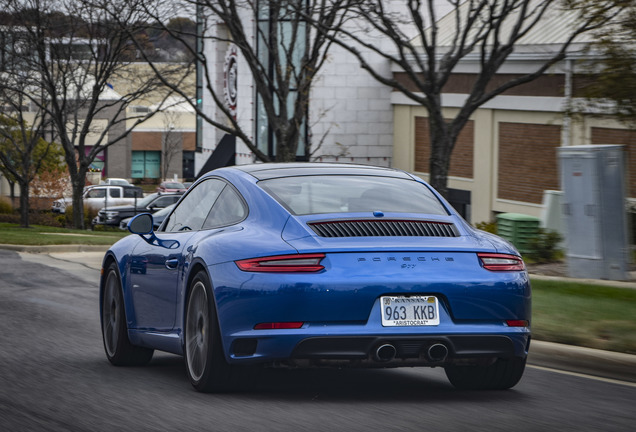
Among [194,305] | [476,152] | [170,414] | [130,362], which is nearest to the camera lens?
[170,414]

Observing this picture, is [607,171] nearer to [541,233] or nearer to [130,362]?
[541,233]

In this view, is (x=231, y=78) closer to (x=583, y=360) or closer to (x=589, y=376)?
(x=583, y=360)

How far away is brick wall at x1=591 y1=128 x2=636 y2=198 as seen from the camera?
988 inches

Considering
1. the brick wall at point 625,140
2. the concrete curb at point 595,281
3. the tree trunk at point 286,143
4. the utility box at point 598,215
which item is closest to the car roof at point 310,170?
the concrete curb at point 595,281

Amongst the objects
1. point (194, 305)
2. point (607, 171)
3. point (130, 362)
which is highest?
point (607, 171)

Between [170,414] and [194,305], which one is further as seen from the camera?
[194,305]

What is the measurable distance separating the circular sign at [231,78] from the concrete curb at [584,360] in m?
39.0

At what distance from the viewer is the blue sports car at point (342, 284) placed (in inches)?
237

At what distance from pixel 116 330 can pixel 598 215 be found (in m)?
8.28

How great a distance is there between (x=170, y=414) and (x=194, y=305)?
102 centimetres

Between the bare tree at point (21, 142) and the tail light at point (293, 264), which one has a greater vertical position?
the bare tree at point (21, 142)

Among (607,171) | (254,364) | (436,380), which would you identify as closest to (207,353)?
(254,364)

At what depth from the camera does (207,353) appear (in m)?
6.44

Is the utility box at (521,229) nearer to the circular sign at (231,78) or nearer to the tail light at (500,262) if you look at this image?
the tail light at (500,262)
